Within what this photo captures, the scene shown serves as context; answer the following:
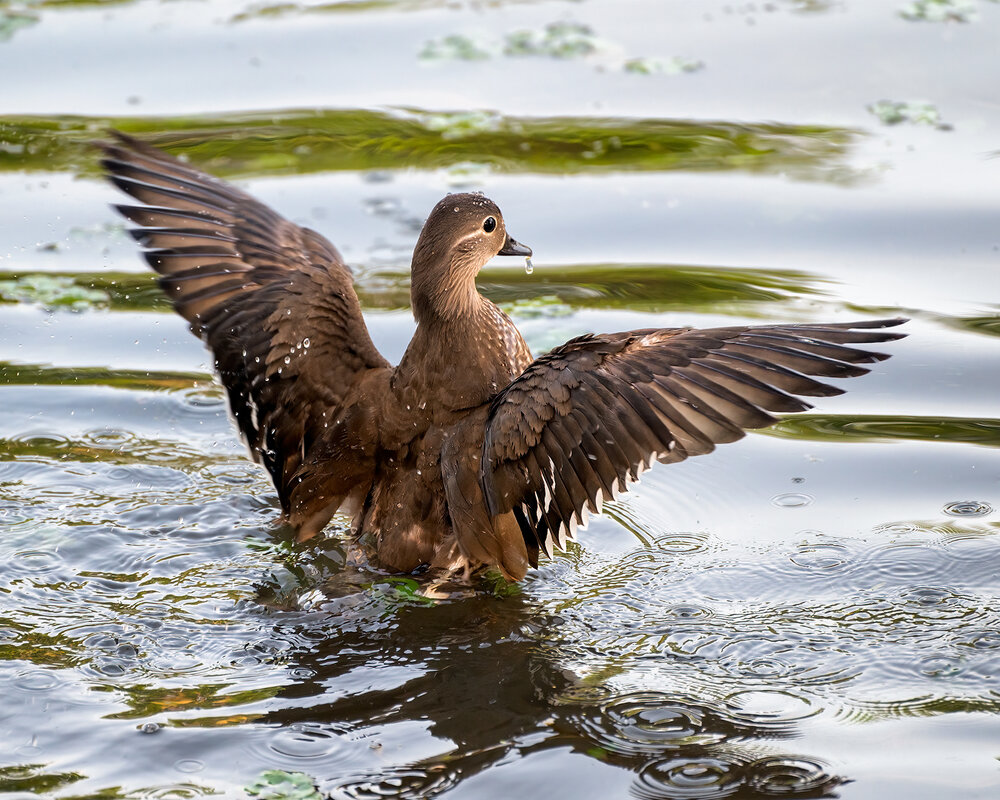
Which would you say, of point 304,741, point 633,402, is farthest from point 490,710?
point 633,402

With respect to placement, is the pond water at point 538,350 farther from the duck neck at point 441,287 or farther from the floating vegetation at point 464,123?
the duck neck at point 441,287

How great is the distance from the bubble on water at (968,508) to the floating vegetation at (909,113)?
12.8 ft

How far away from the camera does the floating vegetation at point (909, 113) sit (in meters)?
9.11

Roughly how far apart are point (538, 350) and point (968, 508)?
2371 mm

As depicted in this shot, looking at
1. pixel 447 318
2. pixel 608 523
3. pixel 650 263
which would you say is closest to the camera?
pixel 447 318

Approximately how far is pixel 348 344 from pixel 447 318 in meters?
0.53

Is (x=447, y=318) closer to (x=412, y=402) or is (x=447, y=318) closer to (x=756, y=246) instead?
(x=412, y=402)

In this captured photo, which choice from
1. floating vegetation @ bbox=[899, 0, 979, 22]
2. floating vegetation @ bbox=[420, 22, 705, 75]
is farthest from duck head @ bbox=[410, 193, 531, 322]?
floating vegetation @ bbox=[899, 0, 979, 22]

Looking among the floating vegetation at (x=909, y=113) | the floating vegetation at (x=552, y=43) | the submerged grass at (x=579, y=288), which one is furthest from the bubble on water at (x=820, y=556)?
the floating vegetation at (x=552, y=43)

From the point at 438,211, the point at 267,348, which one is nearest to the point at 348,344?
the point at 267,348

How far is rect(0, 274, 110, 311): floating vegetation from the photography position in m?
7.95

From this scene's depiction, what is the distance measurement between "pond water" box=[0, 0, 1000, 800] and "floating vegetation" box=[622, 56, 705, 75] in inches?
1.6

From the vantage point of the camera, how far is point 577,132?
9398 millimetres

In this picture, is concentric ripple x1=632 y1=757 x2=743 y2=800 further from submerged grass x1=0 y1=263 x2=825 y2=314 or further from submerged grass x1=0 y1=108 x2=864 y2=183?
submerged grass x1=0 y1=108 x2=864 y2=183
